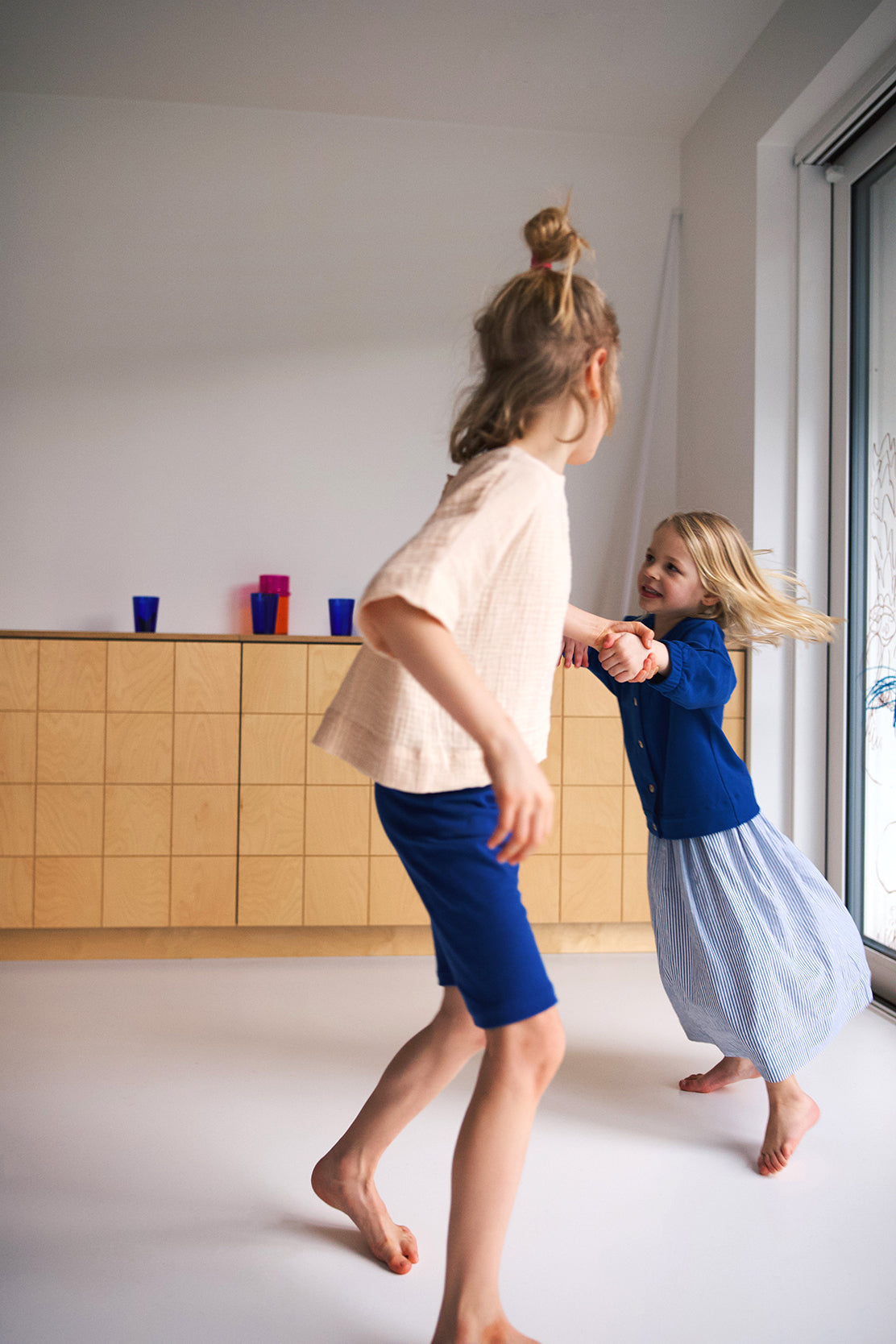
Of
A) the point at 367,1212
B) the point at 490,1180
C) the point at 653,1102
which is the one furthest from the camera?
the point at 653,1102

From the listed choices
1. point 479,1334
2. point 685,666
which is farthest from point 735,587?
point 479,1334

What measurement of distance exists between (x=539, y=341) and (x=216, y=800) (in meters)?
1.77

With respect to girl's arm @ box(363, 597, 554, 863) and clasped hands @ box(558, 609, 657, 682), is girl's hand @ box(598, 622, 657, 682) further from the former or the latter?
girl's arm @ box(363, 597, 554, 863)

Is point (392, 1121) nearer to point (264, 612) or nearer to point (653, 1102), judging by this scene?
point (653, 1102)

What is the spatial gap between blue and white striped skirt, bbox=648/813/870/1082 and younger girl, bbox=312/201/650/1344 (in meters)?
0.64

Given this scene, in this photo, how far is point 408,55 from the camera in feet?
8.57

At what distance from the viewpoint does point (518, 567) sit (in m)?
0.89

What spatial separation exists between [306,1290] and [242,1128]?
1.39ft

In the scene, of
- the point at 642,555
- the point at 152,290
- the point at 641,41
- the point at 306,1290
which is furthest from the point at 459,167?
the point at 306,1290

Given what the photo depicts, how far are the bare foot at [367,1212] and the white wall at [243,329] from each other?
1957 millimetres

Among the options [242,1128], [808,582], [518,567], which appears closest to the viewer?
[518,567]

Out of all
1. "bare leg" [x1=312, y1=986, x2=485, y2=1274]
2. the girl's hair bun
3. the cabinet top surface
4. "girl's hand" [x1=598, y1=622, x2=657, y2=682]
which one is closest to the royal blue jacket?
"girl's hand" [x1=598, y1=622, x2=657, y2=682]

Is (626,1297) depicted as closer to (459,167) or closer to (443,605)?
(443,605)

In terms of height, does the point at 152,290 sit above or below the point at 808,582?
above
